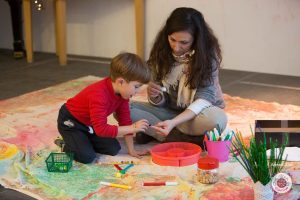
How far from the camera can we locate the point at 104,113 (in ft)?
5.86

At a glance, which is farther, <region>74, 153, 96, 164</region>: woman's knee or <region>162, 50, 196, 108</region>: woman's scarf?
<region>162, 50, 196, 108</region>: woman's scarf

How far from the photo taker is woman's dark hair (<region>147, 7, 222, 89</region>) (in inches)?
74.0

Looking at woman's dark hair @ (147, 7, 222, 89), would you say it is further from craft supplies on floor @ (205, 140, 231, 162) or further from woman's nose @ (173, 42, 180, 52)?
craft supplies on floor @ (205, 140, 231, 162)

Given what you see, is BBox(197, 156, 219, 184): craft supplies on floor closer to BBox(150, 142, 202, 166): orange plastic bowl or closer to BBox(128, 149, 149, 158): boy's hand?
BBox(150, 142, 202, 166): orange plastic bowl

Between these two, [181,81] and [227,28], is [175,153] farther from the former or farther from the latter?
[227,28]

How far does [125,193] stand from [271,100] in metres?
1.32

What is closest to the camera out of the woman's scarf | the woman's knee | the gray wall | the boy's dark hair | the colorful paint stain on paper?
the colorful paint stain on paper

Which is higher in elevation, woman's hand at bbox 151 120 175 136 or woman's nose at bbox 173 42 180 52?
woman's nose at bbox 173 42 180 52

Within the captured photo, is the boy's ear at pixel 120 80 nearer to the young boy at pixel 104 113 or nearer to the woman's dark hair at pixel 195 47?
the young boy at pixel 104 113

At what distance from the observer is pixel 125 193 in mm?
1622

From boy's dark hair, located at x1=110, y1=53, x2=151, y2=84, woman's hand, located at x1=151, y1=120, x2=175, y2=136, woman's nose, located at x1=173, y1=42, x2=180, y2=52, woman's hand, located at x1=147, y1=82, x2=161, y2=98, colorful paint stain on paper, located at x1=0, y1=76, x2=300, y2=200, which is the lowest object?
colorful paint stain on paper, located at x1=0, y1=76, x2=300, y2=200

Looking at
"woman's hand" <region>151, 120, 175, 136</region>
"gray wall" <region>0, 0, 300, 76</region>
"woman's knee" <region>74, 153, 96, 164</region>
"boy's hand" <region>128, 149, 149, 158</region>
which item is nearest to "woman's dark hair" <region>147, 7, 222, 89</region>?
"woman's hand" <region>151, 120, 175, 136</region>

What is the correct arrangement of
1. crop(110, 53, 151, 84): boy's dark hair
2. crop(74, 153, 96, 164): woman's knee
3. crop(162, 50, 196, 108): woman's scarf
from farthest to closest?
crop(162, 50, 196, 108): woman's scarf, crop(74, 153, 96, 164): woman's knee, crop(110, 53, 151, 84): boy's dark hair

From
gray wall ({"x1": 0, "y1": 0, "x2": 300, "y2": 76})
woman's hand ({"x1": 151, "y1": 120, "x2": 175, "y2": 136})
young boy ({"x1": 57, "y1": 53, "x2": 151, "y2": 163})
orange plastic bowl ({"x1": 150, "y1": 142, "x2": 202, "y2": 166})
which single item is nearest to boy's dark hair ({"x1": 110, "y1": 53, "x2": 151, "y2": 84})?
young boy ({"x1": 57, "y1": 53, "x2": 151, "y2": 163})
